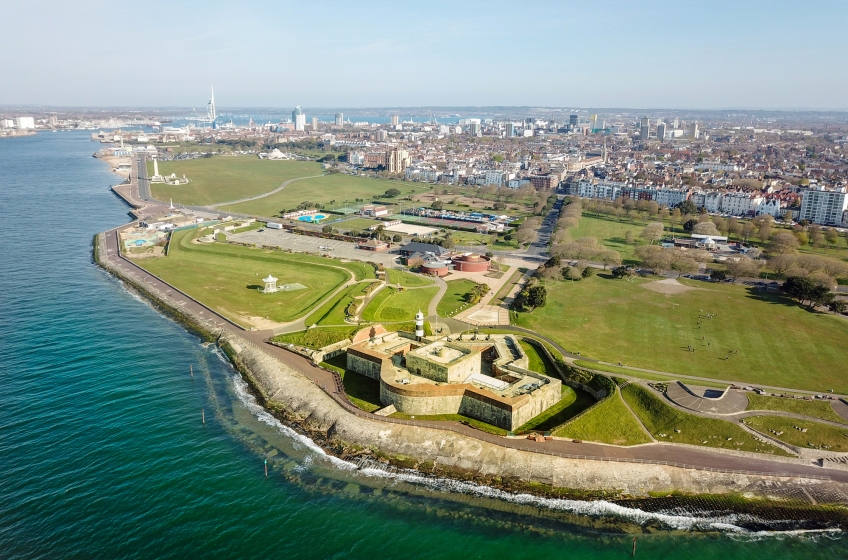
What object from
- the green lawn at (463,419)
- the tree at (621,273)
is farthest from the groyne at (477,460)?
the tree at (621,273)

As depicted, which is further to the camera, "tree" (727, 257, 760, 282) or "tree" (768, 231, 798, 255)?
"tree" (768, 231, 798, 255)

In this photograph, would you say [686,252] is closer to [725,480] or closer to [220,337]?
[725,480]

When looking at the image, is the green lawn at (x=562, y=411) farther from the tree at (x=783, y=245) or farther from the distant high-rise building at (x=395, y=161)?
the distant high-rise building at (x=395, y=161)

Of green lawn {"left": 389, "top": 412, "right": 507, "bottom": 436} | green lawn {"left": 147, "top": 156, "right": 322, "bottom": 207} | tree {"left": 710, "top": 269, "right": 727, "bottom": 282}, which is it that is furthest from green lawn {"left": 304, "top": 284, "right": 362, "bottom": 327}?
green lawn {"left": 147, "top": 156, "right": 322, "bottom": 207}

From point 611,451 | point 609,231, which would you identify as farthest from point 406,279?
point 609,231

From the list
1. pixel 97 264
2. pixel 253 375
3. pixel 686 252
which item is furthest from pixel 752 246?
pixel 97 264

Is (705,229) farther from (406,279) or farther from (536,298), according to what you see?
(406,279)

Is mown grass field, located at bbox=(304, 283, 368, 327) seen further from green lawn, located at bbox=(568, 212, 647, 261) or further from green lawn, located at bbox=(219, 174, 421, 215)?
green lawn, located at bbox=(219, 174, 421, 215)
